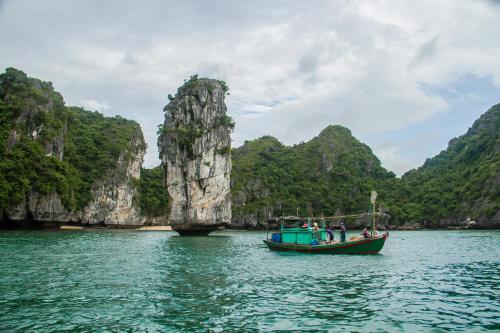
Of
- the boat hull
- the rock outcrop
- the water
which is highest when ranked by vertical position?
the rock outcrop

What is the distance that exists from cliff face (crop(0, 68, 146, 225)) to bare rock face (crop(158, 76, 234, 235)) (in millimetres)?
15444

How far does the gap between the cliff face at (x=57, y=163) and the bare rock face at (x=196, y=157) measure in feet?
50.7

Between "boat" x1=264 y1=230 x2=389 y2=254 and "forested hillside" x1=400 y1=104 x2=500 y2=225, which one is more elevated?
"forested hillside" x1=400 y1=104 x2=500 y2=225

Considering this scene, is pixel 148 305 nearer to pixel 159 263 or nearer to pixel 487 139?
pixel 159 263

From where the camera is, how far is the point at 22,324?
9.30 m

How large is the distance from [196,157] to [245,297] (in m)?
39.4

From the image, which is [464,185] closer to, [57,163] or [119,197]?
[119,197]

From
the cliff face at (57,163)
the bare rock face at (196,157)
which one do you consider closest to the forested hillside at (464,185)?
the bare rock face at (196,157)

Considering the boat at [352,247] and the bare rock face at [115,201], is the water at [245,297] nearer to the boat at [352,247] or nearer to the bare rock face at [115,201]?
the boat at [352,247]

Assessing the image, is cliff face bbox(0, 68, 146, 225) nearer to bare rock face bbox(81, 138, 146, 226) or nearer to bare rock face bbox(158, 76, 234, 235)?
bare rock face bbox(81, 138, 146, 226)

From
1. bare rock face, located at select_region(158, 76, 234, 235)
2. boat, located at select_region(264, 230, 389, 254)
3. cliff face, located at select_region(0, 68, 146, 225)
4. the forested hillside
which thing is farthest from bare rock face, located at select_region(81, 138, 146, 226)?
the forested hillside

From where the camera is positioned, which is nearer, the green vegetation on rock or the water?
the water

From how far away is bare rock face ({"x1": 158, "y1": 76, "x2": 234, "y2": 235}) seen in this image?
5081cm

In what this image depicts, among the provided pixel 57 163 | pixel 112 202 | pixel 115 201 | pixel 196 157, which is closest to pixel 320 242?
pixel 196 157
